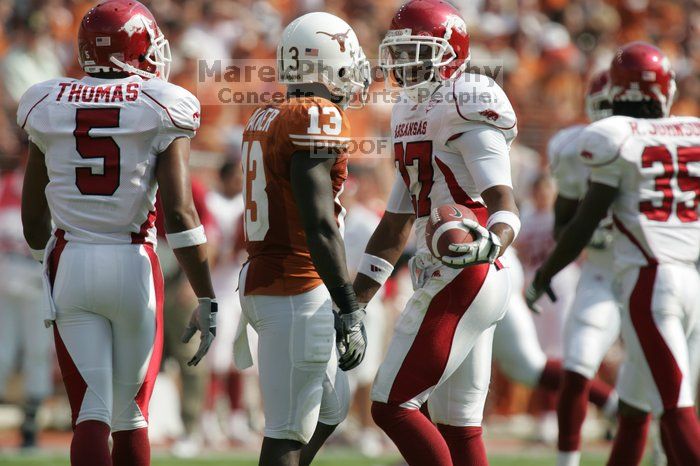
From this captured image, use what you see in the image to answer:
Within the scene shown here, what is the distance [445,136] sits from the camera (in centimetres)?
415

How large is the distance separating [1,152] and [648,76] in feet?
18.9

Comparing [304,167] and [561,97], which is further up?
[561,97]

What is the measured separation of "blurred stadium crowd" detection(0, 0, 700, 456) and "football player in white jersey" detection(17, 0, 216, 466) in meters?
3.64

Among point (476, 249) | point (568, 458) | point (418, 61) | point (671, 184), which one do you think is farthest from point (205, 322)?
point (568, 458)

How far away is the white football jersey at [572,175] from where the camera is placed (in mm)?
6074

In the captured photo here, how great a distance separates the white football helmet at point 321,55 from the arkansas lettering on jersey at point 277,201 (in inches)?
5.2

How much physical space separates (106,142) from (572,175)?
292cm

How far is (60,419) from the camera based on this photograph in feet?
29.2

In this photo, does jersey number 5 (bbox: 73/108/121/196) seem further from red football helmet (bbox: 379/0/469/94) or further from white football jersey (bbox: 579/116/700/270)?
white football jersey (bbox: 579/116/700/270)

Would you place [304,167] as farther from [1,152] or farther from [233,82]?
[233,82]

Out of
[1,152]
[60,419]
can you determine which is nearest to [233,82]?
[1,152]

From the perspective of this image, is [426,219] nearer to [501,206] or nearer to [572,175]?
[501,206]

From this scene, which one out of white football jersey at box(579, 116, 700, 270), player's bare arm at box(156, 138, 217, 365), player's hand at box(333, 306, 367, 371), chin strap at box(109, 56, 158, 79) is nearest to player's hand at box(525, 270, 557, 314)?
white football jersey at box(579, 116, 700, 270)

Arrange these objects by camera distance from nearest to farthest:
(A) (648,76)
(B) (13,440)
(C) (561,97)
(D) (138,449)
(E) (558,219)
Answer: (D) (138,449)
(A) (648,76)
(E) (558,219)
(B) (13,440)
(C) (561,97)
